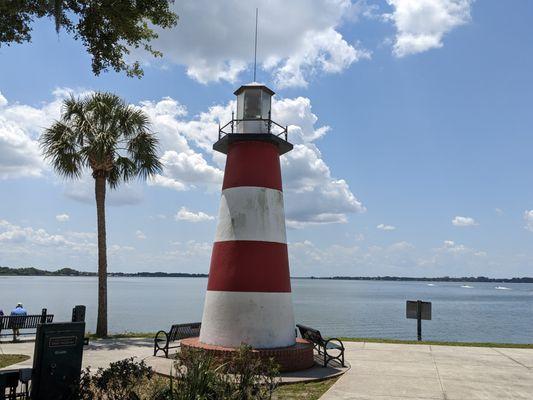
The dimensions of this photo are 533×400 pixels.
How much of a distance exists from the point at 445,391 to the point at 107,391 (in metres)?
6.50

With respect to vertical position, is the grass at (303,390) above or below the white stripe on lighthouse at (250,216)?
below

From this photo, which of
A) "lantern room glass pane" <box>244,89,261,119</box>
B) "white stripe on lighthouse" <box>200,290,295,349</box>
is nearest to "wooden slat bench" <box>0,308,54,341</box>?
"white stripe on lighthouse" <box>200,290,295,349</box>

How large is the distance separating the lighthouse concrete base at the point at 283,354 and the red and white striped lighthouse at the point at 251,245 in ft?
1.02

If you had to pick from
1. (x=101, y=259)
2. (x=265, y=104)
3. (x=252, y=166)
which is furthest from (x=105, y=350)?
(x=265, y=104)

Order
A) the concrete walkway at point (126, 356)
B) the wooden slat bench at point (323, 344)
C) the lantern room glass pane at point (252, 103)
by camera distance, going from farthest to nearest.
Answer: the lantern room glass pane at point (252, 103)
the wooden slat bench at point (323, 344)
the concrete walkway at point (126, 356)

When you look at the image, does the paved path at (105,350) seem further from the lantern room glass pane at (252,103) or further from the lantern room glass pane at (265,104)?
the lantern room glass pane at (265,104)

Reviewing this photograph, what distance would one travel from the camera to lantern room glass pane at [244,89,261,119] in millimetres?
12828

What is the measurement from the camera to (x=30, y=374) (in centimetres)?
720

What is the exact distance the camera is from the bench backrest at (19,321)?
51.4 feet

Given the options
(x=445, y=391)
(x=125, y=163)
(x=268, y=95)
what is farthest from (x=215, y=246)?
(x=125, y=163)

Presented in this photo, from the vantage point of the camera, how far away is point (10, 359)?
1223 centimetres

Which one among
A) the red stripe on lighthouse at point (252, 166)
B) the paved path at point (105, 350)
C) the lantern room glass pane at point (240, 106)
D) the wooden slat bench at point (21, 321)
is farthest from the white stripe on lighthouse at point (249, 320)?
the wooden slat bench at point (21, 321)

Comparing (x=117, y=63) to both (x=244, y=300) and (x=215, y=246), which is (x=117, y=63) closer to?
(x=215, y=246)

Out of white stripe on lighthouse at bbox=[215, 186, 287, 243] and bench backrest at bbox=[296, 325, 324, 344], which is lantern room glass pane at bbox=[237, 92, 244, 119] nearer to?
white stripe on lighthouse at bbox=[215, 186, 287, 243]
